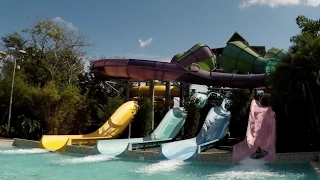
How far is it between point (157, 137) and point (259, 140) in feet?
16.6

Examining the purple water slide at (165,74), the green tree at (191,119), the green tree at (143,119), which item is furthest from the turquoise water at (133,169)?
the purple water slide at (165,74)

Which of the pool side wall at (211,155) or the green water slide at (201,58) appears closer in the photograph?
the pool side wall at (211,155)

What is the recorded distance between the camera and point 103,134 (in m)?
15.4

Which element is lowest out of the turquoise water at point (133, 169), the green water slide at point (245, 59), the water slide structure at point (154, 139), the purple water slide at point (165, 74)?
the turquoise water at point (133, 169)

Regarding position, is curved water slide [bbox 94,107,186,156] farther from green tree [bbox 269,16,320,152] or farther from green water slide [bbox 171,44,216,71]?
green tree [bbox 269,16,320,152]

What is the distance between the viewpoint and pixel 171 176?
7840 mm

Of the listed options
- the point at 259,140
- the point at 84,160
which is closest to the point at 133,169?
the point at 84,160

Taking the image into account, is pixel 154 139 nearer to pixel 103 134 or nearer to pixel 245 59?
pixel 103 134

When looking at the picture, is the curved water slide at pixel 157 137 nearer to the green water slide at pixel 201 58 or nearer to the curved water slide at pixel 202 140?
the curved water slide at pixel 202 140

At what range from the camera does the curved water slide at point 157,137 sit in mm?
11901

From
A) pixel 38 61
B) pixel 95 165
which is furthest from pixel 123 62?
pixel 38 61

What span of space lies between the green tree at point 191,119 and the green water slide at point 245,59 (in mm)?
5134

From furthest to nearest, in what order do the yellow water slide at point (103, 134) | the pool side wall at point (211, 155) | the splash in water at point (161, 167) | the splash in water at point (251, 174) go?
1. the yellow water slide at point (103, 134)
2. the pool side wall at point (211, 155)
3. the splash in water at point (161, 167)
4. the splash in water at point (251, 174)

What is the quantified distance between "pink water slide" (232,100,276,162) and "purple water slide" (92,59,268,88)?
147 inches
